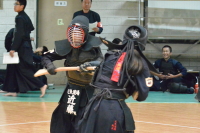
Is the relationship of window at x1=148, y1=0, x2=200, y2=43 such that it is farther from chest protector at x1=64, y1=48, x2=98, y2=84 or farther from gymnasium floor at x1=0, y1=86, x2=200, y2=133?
chest protector at x1=64, y1=48, x2=98, y2=84

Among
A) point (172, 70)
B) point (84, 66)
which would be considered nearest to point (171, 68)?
point (172, 70)

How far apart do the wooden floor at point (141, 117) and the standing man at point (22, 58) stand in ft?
3.00

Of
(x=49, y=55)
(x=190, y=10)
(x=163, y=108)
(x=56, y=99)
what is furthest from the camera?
(x=190, y=10)

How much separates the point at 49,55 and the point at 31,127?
4.91ft

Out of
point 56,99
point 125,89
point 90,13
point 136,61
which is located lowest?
point 56,99

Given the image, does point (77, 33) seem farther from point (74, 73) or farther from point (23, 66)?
point (23, 66)

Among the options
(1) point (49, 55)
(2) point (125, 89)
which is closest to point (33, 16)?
(1) point (49, 55)

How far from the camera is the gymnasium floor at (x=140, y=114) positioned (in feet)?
17.0

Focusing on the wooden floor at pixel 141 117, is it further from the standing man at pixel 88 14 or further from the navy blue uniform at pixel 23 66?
the standing man at pixel 88 14

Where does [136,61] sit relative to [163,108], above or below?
above

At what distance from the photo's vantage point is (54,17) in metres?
11.2

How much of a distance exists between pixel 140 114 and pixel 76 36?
281cm

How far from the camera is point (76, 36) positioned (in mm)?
3928

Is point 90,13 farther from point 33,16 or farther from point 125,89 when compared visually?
point 125,89
